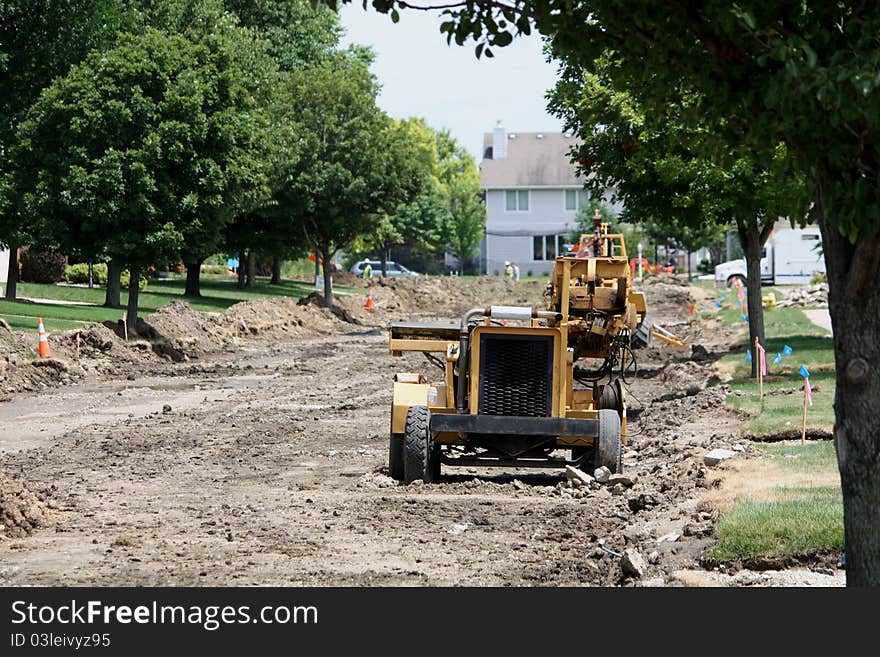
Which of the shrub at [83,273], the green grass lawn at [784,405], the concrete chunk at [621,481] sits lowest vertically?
the concrete chunk at [621,481]

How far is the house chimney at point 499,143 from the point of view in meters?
97.9

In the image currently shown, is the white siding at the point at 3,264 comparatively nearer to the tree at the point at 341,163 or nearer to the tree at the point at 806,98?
the tree at the point at 341,163


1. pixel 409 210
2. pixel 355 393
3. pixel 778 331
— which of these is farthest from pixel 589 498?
pixel 409 210

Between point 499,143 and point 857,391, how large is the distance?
92560mm

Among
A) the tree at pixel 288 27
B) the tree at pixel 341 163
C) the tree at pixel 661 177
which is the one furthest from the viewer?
the tree at pixel 288 27

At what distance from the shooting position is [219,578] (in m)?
9.03

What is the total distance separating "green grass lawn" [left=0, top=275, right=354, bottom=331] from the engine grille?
20008 mm

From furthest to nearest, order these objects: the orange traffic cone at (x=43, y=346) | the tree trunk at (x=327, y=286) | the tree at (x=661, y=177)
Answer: the tree trunk at (x=327, y=286)
the orange traffic cone at (x=43, y=346)
the tree at (x=661, y=177)

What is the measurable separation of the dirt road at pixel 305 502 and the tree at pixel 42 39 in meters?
14.8

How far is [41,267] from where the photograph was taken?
50.2 metres

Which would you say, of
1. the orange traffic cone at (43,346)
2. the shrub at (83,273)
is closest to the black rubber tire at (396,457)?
the orange traffic cone at (43,346)

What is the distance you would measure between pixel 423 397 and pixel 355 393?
1073 centimetres

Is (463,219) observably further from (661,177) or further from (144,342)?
(661,177)
